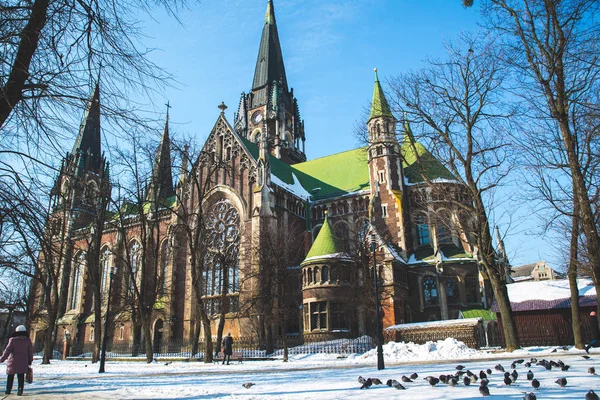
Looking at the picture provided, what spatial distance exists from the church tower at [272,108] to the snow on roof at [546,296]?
33357 mm

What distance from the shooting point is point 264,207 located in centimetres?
3306

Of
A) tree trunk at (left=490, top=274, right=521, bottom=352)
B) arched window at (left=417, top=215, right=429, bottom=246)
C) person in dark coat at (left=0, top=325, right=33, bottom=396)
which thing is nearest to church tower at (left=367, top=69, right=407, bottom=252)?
arched window at (left=417, top=215, right=429, bottom=246)

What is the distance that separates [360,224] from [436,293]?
807 centimetres

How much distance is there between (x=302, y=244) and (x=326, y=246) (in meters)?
7.94

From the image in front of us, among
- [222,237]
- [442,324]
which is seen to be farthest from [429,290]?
[222,237]

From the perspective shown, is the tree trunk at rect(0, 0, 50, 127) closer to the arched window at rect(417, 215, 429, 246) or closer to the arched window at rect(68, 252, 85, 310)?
the arched window at rect(417, 215, 429, 246)

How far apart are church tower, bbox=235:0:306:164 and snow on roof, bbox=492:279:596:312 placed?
33.4 m

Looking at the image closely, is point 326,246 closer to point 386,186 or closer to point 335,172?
point 386,186

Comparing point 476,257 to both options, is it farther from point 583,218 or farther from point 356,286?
point 583,218

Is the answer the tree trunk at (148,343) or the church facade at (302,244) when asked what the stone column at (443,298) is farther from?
the tree trunk at (148,343)

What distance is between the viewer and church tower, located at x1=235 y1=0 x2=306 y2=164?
5438 centimetres

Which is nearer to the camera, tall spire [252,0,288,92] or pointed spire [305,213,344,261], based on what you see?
pointed spire [305,213,344,261]

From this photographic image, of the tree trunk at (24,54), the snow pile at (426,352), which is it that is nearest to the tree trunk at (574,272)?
the snow pile at (426,352)

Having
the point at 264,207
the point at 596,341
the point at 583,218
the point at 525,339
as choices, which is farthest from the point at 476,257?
the point at 583,218
